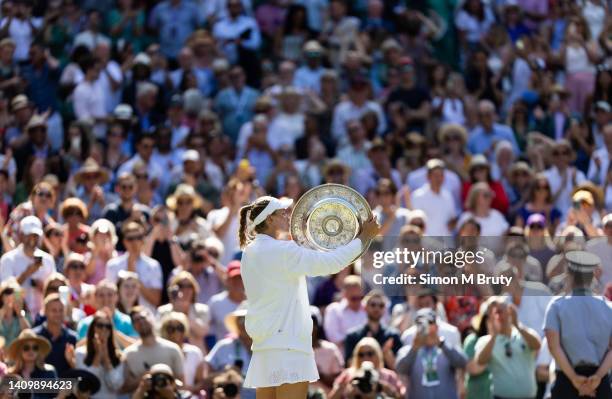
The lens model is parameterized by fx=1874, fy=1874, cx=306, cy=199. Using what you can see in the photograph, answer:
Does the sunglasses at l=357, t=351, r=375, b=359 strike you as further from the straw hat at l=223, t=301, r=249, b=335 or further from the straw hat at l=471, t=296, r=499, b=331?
the straw hat at l=223, t=301, r=249, b=335

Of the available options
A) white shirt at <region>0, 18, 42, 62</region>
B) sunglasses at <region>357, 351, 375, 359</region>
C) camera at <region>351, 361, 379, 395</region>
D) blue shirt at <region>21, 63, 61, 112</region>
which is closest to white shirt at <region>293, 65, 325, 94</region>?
blue shirt at <region>21, 63, 61, 112</region>

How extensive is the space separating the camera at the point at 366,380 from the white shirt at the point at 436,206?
4312 millimetres

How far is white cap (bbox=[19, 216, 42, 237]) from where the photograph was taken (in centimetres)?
1609

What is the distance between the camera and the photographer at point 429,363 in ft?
48.8

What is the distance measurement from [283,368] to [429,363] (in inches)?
142

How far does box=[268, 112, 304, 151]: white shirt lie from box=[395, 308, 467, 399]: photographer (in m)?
5.95

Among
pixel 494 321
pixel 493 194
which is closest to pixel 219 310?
pixel 494 321

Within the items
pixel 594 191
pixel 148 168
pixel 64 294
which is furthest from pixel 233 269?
pixel 594 191

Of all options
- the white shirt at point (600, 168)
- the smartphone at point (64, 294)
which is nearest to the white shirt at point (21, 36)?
the white shirt at point (600, 168)

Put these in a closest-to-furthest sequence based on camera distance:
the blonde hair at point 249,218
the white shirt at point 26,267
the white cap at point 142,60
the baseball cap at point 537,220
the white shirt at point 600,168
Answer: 1. the blonde hair at point 249,218
2. the white shirt at point 26,267
3. the baseball cap at point 537,220
4. the white shirt at point 600,168
5. the white cap at point 142,60

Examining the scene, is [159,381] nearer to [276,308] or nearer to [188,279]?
[188,279]

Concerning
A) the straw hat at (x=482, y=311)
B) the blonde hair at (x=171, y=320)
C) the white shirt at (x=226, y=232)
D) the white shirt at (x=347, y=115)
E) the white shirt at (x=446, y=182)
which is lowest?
the blonde hair at (x=171, y=320)

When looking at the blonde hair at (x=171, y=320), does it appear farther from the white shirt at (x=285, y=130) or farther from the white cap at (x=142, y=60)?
the white cap at (x=142, y=60)

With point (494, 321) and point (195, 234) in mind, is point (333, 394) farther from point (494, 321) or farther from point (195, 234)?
point (195, 234)
